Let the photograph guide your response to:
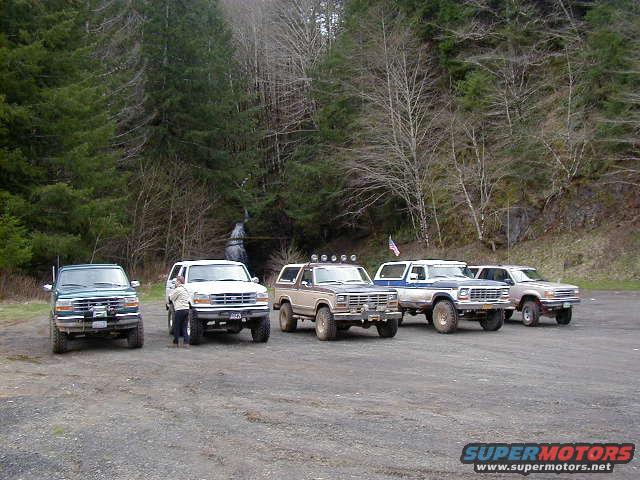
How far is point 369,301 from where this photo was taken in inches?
644

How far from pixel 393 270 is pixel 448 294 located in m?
2.80

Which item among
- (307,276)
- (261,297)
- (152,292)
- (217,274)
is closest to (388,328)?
(307,276)

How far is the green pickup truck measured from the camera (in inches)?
561

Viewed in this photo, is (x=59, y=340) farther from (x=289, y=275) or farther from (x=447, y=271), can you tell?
(x=447, y=271)

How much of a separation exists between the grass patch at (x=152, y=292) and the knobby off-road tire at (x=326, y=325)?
1651 centimetres

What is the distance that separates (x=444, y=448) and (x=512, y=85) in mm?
36601

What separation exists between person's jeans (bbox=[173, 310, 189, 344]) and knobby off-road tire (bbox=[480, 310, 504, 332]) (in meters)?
8.59

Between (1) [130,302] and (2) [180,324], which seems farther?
(2) [180,324]

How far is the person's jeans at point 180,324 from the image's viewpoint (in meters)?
15.7

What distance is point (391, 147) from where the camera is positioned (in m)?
39.6

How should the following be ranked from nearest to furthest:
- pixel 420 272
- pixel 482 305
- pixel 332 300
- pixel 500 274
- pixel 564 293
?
pixel 332 300 < pixel 482 305 < pixel 420 272 < pixel 564 293 < pixel 500 274

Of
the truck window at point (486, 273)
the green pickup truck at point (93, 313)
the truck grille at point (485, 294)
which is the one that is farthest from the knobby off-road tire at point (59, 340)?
the truck window at point (486, 273)

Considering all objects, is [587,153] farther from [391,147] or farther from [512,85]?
[391,147]

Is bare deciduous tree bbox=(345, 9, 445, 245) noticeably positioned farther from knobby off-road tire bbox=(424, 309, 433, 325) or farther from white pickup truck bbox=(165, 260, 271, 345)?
white pickup truck bbox=(165, 260, 271, 345)
